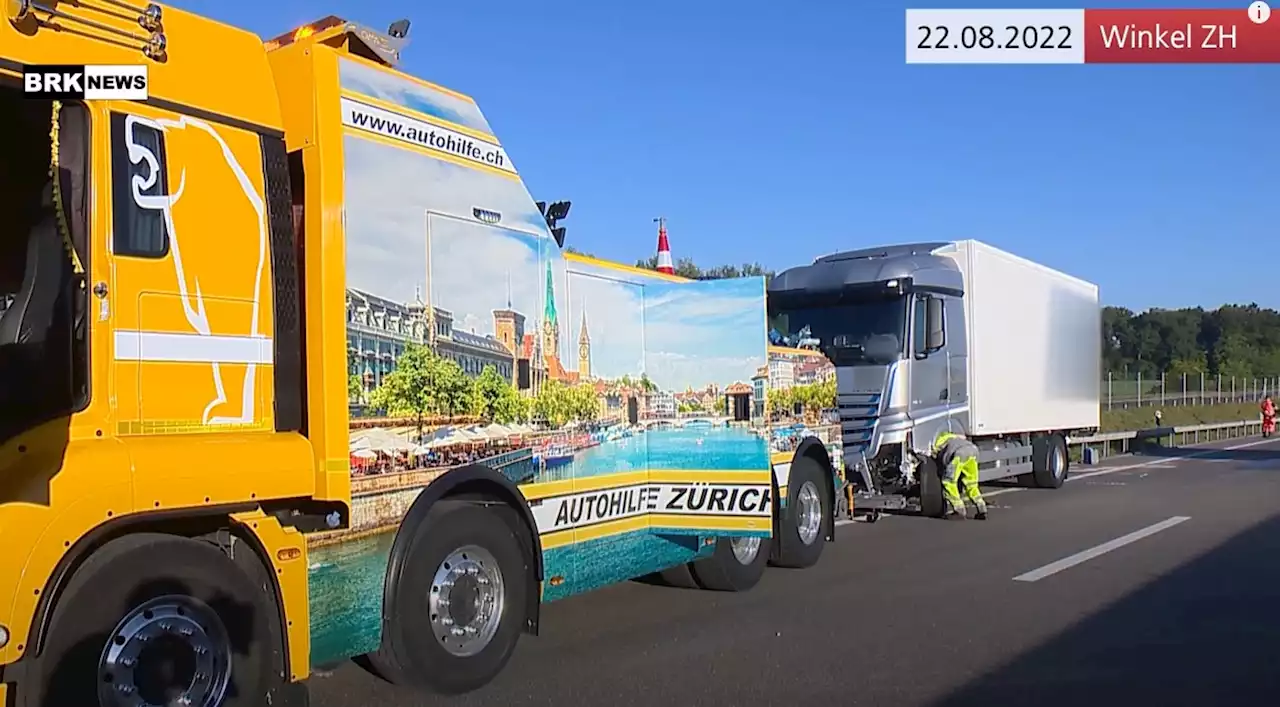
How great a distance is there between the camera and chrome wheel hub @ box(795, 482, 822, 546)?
Answer: 33.4ft

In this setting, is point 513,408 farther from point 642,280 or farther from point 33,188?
point 33,188

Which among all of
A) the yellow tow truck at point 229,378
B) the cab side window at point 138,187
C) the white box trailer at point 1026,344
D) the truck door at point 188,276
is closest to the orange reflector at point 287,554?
the yellow tow truck at point 229,378

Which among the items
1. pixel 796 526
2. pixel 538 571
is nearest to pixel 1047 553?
pixel 796 526

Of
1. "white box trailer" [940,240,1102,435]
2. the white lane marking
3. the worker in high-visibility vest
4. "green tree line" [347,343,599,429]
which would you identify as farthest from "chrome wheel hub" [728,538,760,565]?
"white box trailer" [940,240,1102,435]

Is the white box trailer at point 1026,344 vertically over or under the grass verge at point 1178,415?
over

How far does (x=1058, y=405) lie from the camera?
19.9 meters

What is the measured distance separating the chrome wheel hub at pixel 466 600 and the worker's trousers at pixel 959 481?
30.7 ft

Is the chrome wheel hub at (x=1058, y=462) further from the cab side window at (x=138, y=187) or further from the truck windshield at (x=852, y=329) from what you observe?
the cab side window at (x=138, y=187)

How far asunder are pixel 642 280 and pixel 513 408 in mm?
2168

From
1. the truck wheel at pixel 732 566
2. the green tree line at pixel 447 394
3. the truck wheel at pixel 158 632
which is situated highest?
the green tree line at pixel 447 394

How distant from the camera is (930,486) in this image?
14.4m

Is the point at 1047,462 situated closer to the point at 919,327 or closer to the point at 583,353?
the point at 919,327

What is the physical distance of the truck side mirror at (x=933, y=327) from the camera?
14148mm

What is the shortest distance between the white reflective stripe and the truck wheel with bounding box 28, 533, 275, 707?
71 centimetres
